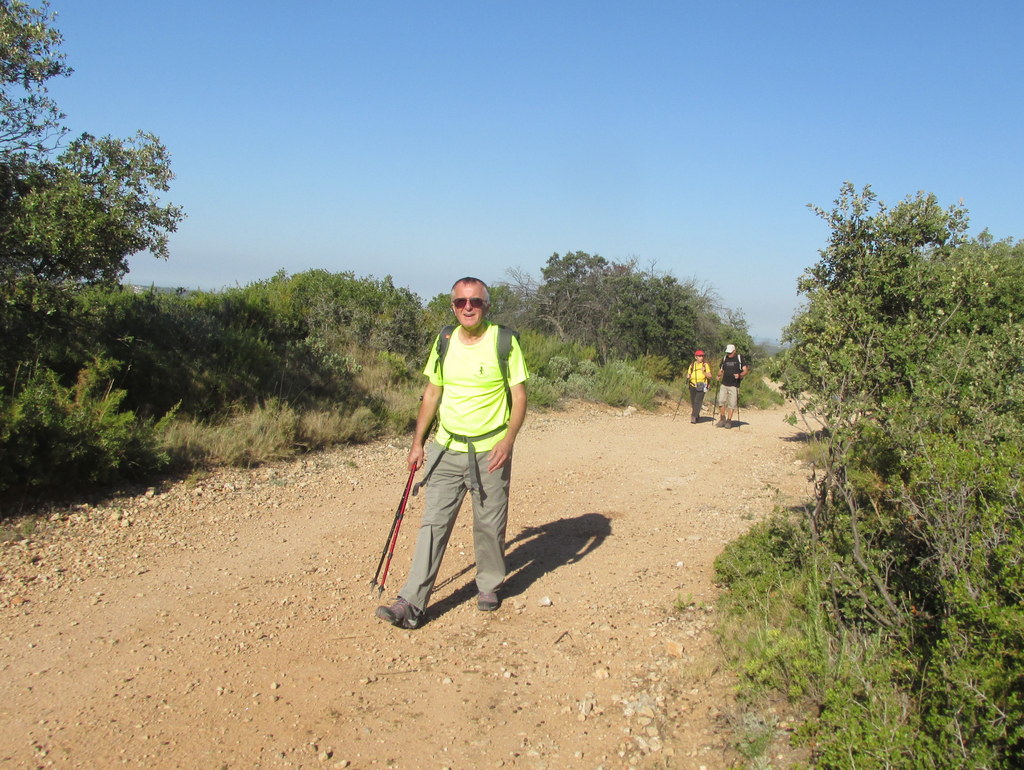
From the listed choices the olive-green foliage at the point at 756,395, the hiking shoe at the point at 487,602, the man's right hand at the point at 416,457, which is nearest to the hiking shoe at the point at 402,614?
the hiking shoe at the point at 487,602

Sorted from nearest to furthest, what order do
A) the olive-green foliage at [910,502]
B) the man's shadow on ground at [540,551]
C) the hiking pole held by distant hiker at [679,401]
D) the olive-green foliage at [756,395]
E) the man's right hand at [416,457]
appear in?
the olive-green foliage at [910,502] → the man's right hand at [416,457] → the man's shadow on ground at [540,551] → the hiking pole held by distant hiker at [679,401] → the olive-green foliage at [756,395]

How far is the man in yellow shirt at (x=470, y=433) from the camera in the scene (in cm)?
470

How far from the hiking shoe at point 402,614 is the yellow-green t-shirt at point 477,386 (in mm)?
994

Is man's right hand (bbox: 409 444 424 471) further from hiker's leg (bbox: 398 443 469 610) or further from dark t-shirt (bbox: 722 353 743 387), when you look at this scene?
dark t-shirt (bbox: 722 353 743 387)

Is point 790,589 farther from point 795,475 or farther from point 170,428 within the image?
point 170,428

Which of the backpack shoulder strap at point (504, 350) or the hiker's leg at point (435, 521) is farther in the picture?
the backpack shoulder strap at point (504, 350)

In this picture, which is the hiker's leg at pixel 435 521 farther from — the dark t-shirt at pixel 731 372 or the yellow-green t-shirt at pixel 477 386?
the dark t-shirt at pixel 731 372

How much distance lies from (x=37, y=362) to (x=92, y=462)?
3.89 ft

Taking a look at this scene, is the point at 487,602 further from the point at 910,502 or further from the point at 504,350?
the point at 910,502

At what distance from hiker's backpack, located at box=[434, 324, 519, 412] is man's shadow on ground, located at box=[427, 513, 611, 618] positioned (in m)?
1.36

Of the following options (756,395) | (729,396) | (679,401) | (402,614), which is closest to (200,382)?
(402,614)

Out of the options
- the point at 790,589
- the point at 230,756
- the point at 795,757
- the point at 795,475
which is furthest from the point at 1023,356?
the point at 795,475

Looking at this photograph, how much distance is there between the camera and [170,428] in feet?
26.0

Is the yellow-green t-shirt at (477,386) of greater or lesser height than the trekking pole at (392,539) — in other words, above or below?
above
